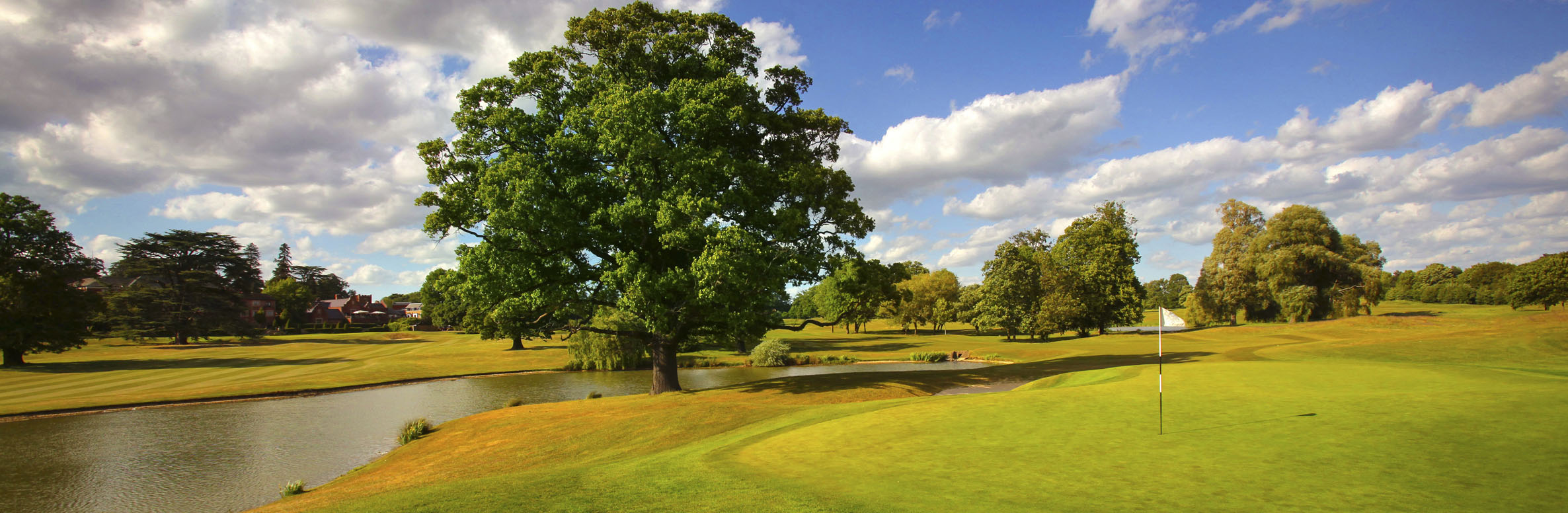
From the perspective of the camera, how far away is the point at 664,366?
26.5 m

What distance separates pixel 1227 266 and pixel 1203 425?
69.7 metres

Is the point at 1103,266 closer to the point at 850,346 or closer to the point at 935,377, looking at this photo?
the point at 850,346

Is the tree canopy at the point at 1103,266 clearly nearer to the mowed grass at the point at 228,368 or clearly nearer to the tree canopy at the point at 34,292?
the mowed grass at the point at 228,368

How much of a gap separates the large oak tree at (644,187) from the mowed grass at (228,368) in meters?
21.3

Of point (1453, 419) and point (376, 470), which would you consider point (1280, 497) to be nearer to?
point (1453, 419)

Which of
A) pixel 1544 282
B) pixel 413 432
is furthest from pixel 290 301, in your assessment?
pixel 1544 282

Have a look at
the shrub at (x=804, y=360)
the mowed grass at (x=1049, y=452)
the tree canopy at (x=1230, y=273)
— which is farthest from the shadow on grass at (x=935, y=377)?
the tree canopy at (x=1230, y=273)

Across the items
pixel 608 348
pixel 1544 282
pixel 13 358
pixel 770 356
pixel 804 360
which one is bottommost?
pixel 804 360

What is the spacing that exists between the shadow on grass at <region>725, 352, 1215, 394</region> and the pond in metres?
7.82

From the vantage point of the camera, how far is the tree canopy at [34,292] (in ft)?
147

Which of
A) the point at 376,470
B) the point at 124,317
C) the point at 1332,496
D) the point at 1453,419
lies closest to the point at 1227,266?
the point at 1453,419

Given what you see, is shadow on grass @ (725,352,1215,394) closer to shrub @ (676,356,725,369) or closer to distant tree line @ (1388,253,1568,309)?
shrub @ (676,356,725,369)

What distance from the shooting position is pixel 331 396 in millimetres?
33312

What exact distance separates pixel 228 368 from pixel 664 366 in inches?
1575
